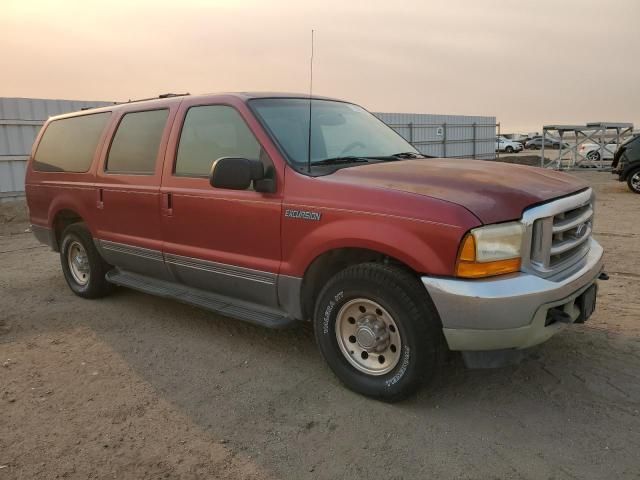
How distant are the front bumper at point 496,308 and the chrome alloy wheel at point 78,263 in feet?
13.3

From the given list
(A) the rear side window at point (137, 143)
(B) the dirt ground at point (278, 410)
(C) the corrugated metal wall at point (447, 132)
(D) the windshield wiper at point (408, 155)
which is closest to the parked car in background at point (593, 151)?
(C) the corrugated metal wall at point (447, 132)

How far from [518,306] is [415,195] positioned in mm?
806

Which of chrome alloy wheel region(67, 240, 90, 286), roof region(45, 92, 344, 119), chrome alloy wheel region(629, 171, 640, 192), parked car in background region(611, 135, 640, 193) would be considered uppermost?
roof region(45, 92, 344, 119)

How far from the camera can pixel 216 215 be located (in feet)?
13.1

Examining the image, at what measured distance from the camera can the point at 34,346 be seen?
4.43 meters

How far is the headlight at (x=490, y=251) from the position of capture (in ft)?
9.32

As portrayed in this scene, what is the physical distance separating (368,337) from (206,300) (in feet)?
5.06

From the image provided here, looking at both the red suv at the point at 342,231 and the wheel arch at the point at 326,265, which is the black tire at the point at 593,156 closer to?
the red suv at the point at 342,231

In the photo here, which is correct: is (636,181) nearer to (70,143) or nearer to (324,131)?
(324,131)

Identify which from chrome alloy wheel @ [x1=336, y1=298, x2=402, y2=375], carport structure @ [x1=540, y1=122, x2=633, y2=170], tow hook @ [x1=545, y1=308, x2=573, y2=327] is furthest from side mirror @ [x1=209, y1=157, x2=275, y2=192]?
carport structure @ [x1=540, y1=122, x2=633, y2=170]

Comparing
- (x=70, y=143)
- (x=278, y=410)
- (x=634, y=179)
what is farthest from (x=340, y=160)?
(x=634, y=179)

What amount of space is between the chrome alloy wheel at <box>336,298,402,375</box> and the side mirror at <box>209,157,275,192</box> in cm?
98

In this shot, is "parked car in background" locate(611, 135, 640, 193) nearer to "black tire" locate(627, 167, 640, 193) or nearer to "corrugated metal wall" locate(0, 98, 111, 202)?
"black tire" locate(627, 167, 640, 193)

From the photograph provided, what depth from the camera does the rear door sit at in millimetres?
4527
